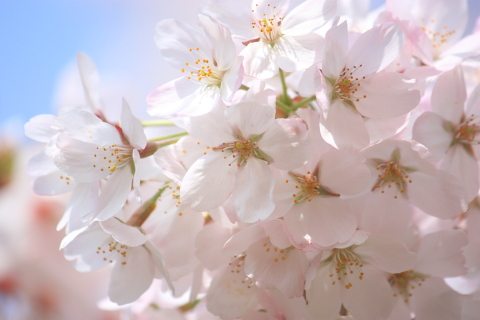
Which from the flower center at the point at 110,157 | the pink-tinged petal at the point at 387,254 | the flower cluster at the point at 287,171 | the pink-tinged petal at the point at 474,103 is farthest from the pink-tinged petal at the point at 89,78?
the pink-tinged petal at the point at 474,103

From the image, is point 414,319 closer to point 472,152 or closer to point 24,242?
point 472,152

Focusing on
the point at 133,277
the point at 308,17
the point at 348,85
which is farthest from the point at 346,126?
the point at 133,277

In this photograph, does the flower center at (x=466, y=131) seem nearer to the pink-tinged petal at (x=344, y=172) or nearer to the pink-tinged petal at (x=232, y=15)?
the pink-tinged petal at (x=344, y=172)

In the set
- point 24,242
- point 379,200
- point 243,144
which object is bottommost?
point 24,242

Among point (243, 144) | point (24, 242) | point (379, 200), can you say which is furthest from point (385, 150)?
point (24, 242)

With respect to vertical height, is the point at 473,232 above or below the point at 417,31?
below

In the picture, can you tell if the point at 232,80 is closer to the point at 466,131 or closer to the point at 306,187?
the point at 306,187

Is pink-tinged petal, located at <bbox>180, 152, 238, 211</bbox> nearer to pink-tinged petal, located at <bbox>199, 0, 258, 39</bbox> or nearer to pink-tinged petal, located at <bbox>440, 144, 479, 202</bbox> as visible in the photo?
pink-tinged petal, located at <bbox>199, 0, 258, 39</bbox>
